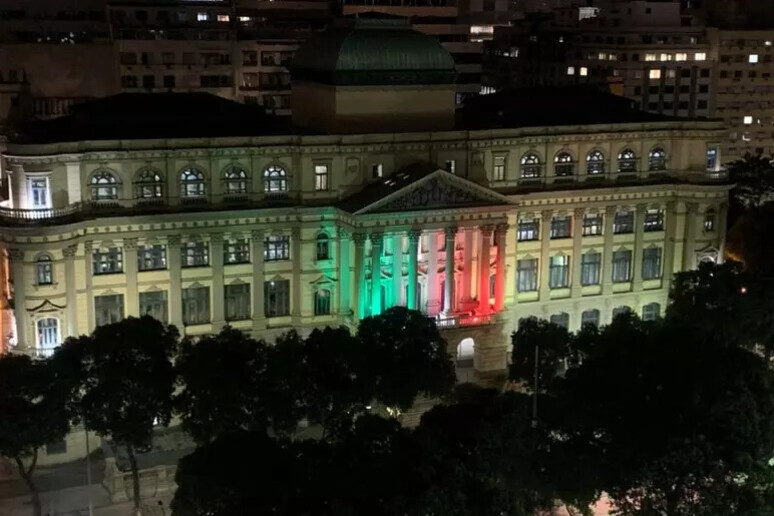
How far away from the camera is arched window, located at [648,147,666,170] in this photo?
94688 millimetres

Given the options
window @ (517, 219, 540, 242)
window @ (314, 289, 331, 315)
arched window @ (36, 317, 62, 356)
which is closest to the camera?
arched window @ (36, 317, 62, 356)

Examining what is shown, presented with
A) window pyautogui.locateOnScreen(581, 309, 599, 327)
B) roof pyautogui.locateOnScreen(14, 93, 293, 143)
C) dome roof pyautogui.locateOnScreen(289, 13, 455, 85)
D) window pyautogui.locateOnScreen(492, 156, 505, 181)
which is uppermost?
dome roof pyautogui.locateOnScreen(289, 13, 455, 85)

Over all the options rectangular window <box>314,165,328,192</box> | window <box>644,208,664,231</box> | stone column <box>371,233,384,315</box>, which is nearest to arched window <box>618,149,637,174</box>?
window <box>644,208,664,231</box>

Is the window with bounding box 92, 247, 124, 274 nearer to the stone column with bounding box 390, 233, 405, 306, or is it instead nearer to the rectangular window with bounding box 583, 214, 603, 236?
the stone column with bounding box 390, 233, 405, 306

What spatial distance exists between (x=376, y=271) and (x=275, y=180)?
1057 cm

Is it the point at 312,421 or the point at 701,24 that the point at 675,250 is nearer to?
the point at 312,421

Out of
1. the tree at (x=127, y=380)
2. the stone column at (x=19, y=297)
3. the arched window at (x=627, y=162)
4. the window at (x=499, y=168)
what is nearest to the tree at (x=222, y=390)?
the tree at (x=127, y=380)

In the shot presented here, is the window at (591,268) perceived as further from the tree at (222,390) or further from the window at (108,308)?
the window at (108,308)

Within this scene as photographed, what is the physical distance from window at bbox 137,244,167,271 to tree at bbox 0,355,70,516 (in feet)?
57.9

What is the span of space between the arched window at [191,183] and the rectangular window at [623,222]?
36.1 m

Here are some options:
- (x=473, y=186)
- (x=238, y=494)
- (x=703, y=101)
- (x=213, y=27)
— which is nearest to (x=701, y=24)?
(x=703, y=101)

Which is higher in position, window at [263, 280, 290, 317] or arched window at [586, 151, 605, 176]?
arched window at [586, 151, 605, 176]

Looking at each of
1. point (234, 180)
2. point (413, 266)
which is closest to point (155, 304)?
point (234, 180)

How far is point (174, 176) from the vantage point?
79.9 meters
